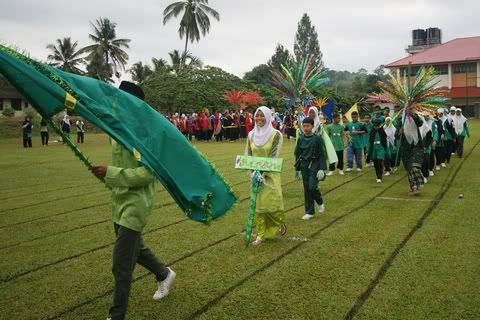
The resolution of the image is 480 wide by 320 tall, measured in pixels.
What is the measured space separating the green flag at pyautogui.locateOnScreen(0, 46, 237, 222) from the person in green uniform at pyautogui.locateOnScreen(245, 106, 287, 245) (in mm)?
2616

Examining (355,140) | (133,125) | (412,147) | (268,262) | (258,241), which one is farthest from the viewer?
(355,140)

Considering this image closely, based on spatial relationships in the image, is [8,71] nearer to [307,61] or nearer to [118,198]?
[118,198]

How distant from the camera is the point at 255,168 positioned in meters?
6.87

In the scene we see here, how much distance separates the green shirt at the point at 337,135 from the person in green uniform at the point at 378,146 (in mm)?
1836

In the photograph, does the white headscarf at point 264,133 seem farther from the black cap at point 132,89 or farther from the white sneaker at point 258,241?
the black cap at point 132,89

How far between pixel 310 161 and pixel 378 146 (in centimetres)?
512

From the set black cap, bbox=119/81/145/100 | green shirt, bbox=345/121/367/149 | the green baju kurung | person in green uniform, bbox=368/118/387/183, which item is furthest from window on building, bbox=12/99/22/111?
black cap, bbox=119/81/145/100

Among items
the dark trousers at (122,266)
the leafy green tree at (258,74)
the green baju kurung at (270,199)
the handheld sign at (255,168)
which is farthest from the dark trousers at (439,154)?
the leafy green tree at (258,74)

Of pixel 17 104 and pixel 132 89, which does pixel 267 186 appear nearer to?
pixel 132 89

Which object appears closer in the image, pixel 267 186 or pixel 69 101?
pixel 69 101

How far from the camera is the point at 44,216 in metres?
9.28

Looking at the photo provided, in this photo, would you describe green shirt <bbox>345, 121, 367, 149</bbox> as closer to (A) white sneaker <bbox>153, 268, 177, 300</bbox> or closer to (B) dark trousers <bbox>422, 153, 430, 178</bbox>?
(B) dark trousers <bbox>422, 153, 430, 178</bbox>

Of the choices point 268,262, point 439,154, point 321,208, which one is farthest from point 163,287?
point 439,154

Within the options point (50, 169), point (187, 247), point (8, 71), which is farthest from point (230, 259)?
point (50, 169)
